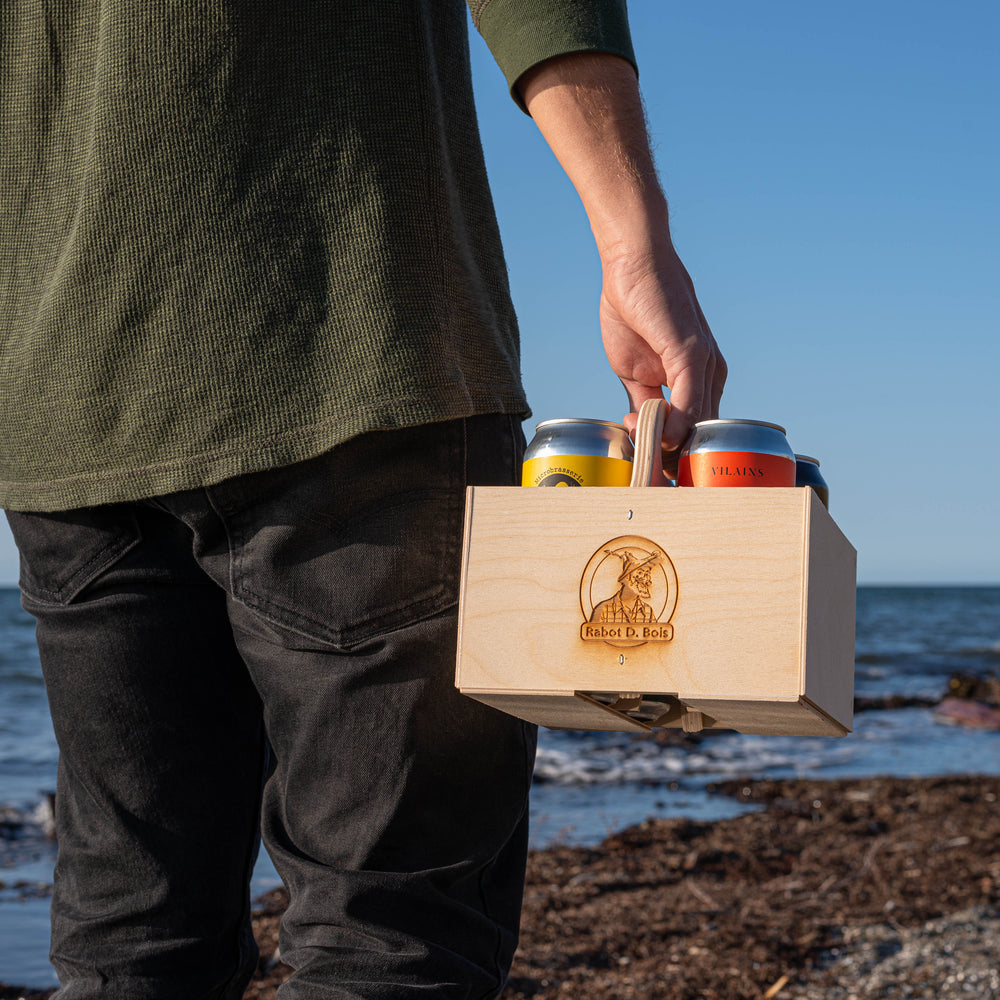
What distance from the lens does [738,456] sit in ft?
3.97

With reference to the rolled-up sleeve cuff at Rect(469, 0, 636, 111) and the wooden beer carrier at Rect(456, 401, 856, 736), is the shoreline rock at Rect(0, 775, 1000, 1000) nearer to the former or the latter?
the wooden beer carrier at Rect(456, 401, 856, 736)

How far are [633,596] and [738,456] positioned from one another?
210 millimetres

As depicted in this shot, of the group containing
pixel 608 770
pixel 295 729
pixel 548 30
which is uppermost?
pixel 548 30

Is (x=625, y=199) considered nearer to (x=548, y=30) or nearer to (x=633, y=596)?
(x=548, y=30)

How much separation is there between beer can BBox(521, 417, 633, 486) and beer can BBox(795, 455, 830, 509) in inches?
10.4

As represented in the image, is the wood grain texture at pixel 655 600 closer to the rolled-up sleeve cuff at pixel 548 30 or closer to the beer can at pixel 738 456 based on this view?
the beer can at pixel 738 456

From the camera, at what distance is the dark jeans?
3.71 ft

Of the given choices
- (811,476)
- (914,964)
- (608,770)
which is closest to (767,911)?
(914,964)

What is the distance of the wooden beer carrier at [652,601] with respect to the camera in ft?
3.68

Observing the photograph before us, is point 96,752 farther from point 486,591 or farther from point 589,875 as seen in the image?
point 589,875

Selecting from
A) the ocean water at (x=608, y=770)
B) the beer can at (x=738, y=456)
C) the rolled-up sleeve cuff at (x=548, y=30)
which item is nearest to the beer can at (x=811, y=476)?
the beer can at (x=738, y=456)

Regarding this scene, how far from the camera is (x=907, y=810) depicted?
17.3 feet

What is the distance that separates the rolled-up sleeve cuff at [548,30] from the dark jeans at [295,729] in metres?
0.45

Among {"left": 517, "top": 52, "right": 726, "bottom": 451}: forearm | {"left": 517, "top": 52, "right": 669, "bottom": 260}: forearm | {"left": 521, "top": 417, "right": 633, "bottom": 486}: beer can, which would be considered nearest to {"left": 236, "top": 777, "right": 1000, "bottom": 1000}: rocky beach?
{"left": 521, "top": 417, "right": 633, "bottom": 486}: beer can
